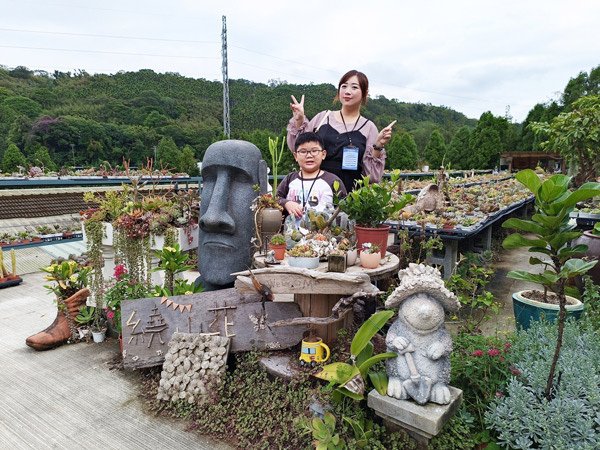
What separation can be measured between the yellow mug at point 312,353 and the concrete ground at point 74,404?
0.71 meters

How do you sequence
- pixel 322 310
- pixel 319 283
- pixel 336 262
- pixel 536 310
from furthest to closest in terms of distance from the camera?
pixel 536 310, pixel 322 310, pixel 336 262, pixel 319 283

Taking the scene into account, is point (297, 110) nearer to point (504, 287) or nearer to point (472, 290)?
point (472, 290)

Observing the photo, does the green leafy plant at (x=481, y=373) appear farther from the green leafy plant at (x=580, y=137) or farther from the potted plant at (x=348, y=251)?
the green leafy plant at (x=580, y=137)

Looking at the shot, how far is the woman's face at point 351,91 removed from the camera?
3.68 meters

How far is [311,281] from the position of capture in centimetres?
252

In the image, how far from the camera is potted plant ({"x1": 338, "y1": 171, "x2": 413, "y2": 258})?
2.84 metres

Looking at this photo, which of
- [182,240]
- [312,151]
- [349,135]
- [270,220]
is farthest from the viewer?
[182,240]

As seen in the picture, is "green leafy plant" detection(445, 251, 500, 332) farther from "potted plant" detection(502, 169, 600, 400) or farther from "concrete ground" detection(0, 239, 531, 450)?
"potted plant" detection(502, 169, 600, 400)

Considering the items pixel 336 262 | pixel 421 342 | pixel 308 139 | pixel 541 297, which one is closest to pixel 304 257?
pixel 336 262

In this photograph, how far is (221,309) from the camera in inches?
120

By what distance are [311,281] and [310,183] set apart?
1.21 metres

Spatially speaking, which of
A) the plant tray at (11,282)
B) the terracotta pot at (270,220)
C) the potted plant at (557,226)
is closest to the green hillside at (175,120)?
the plant tray at (11,282)

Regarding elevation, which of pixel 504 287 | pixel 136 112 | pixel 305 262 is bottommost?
pixel 504 287

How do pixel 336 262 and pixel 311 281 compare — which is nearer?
pixel 311 281
